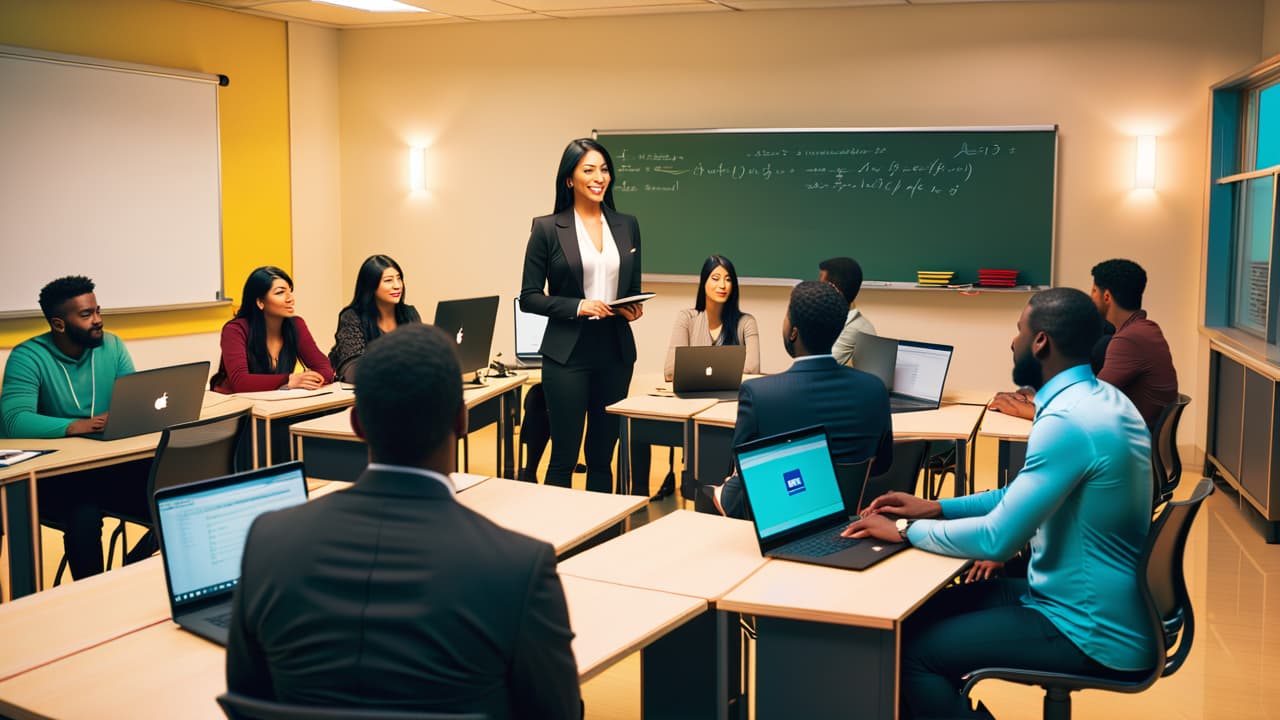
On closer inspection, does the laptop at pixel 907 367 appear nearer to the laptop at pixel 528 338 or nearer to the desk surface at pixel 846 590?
the laptop at pixel 528 338

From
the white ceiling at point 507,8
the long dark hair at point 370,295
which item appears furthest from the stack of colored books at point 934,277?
the long dark hair at point 370,295

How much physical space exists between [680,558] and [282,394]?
286 centimetres

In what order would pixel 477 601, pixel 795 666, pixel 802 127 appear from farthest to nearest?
1. pixel 802 127
2. pixel 795 666
3. pixel 477 601

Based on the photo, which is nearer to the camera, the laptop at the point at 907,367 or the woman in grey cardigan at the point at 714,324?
the laptop at the point at 907,367

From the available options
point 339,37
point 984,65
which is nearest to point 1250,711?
point 984,65

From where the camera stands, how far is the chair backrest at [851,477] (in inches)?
119

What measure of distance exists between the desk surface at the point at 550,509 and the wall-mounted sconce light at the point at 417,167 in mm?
5461

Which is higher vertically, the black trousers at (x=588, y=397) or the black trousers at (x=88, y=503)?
the black trousers at (x=588, y=397)

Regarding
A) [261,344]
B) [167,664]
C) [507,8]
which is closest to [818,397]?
[167,664]

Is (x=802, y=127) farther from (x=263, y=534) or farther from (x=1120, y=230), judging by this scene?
(x=263, y=534)

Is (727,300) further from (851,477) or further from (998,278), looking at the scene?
(851,477)

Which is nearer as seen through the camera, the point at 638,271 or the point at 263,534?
the point at 263,534

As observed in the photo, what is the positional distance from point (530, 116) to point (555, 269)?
4.00 m

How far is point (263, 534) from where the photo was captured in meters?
1.45
